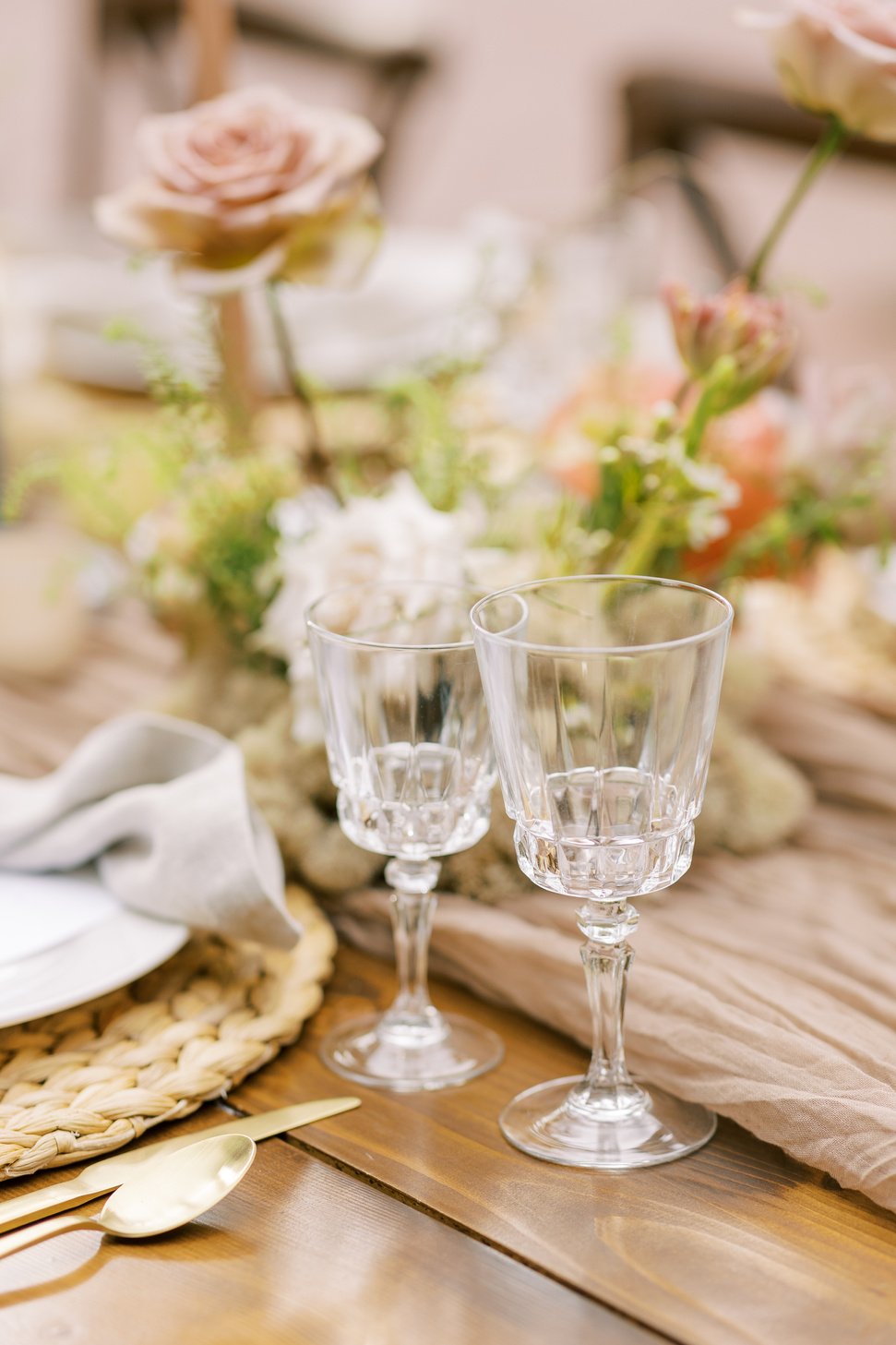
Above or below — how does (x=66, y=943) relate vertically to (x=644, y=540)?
below

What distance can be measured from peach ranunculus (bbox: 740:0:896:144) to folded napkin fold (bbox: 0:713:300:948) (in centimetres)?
44

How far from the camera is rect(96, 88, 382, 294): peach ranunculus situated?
759 mm

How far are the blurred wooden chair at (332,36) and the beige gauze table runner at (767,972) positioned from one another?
6.31 feet

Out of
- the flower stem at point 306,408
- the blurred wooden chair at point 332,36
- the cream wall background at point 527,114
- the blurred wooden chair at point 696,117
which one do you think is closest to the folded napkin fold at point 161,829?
the flower stem at point 306,408

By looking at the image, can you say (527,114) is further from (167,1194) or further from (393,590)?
(167,1194)

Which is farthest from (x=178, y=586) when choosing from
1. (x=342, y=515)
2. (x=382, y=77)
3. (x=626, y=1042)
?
(x=382, y=77)

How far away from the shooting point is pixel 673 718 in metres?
0.54

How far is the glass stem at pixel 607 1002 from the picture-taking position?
564mm

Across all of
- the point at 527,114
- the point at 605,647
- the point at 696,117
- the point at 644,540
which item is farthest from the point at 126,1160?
the point at 527,114

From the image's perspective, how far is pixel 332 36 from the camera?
97.5 inches

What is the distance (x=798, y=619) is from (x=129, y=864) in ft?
2.07

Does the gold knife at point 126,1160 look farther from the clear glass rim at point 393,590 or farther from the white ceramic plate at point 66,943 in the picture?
the clear glass rim at point 393,590

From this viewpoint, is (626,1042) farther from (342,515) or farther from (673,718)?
(342,515)

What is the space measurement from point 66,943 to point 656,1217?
29 cm
